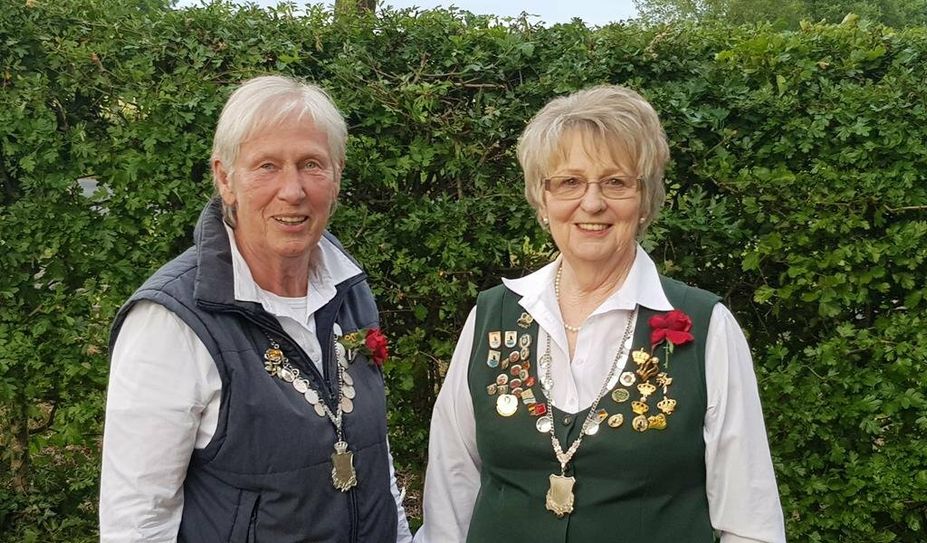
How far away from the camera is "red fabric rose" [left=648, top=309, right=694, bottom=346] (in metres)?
2.21

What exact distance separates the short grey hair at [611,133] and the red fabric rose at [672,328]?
27 cm

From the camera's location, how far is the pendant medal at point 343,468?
2252 mm

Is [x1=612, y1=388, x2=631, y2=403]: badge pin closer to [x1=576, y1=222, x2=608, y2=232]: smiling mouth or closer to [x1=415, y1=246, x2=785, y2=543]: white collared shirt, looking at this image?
[x1=415, y1=246, x2=785, y2=543]: white collared shirt

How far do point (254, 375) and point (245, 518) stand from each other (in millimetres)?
330

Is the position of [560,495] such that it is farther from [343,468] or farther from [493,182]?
[493,182]

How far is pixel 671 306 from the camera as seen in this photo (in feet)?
7.52

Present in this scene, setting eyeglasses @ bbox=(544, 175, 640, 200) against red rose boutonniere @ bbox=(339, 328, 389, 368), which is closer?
eyeglasses @ bbox=(544, 175, 640, 200)

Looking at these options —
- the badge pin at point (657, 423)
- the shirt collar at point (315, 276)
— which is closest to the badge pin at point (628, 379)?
the badge pin at point (657, 423)

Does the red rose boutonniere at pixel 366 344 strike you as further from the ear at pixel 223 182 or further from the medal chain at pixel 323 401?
the ear at pixel 223 182

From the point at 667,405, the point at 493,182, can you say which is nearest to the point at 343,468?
the point at 667,405

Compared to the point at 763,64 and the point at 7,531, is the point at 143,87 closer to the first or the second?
the point at 7,531

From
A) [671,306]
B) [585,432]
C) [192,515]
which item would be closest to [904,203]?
[671,306]

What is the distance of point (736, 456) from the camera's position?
2174 mm

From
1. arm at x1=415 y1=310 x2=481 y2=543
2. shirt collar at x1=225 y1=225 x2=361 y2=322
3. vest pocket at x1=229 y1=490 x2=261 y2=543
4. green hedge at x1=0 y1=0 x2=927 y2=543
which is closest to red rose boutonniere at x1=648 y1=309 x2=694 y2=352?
arm at x1=415 y1=310 x2=481 y2=543
